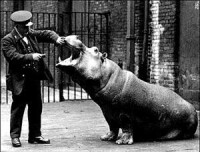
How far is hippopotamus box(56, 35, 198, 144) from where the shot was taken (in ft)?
20.2

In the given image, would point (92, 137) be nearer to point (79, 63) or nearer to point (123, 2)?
point (79, 63)

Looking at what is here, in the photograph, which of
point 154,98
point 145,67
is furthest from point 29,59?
point 145,67

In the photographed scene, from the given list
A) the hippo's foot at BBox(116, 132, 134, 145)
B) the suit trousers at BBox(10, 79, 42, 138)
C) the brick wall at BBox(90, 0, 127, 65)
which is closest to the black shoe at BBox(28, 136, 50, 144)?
the suit trousers at BBox(10, 79, 42, 138)

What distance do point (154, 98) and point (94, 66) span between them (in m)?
1.06

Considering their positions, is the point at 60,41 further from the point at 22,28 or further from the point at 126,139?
the point at 126,139

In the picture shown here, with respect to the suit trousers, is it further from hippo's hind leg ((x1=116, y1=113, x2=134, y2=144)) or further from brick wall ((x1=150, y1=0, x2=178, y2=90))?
brick wall ((x1=150, y1=0, x2=178, y2=90))

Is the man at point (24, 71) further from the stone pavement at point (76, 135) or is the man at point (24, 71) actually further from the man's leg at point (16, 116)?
the stone pavement at point (76, 135)

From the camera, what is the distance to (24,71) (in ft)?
21.0

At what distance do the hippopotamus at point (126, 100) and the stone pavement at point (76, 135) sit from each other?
20 centimetres

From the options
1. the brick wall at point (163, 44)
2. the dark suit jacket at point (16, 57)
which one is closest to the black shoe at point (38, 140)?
the dark suit jacket at point (16, 57)

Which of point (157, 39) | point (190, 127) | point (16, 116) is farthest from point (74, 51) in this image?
point (157, 39)

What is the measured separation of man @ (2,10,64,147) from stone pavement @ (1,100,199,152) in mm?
292

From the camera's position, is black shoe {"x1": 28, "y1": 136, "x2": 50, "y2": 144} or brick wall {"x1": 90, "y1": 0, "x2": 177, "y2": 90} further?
brick wall {"x1": 90, "y1": 0, "x2": 177, "y2": 90}

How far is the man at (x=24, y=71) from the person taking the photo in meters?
6.31
